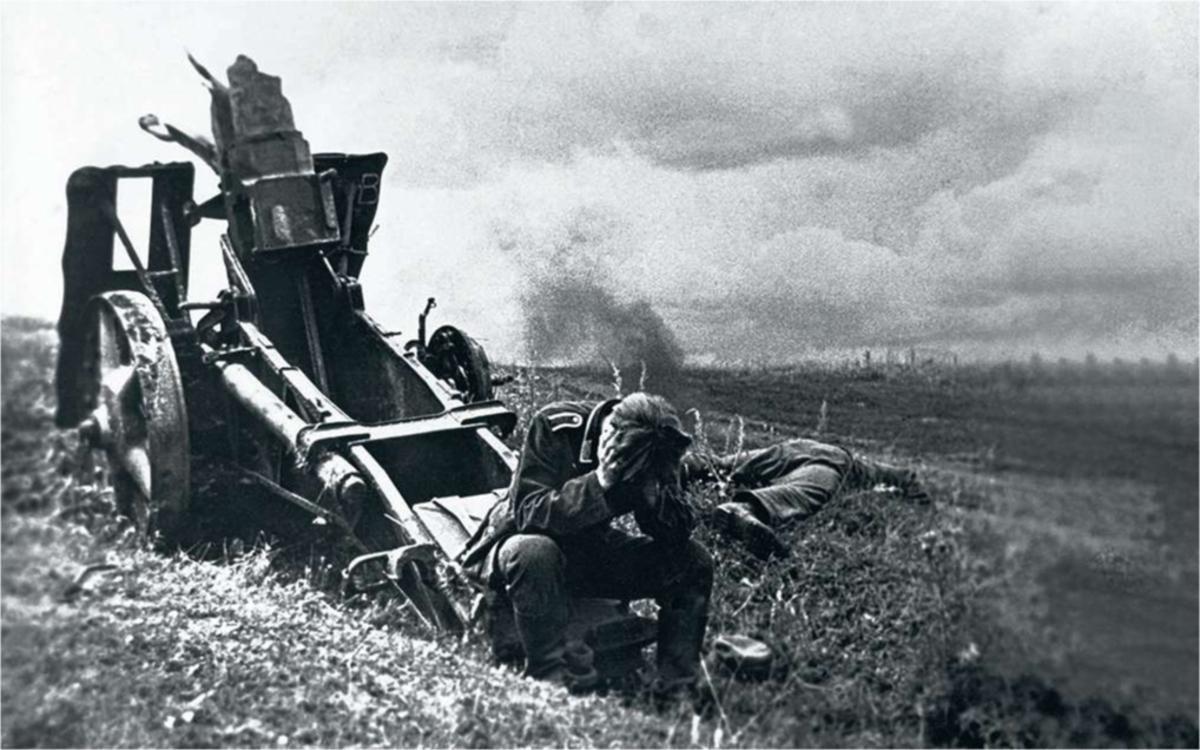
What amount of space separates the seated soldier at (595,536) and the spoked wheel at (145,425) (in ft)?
6.45

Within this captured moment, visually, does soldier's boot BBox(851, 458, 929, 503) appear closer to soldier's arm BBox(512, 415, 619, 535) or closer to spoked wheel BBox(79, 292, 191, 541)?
soldier's arm BBox(512, 415, 619, 535)

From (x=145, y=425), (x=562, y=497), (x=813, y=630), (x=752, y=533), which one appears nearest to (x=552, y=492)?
(x=562, y=497)

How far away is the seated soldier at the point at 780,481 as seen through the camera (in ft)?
19.9

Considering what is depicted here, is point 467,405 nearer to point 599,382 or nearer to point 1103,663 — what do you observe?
point 1103,663

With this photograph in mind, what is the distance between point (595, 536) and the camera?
489cm

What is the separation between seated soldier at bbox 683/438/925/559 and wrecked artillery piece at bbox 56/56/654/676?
3.75 feet

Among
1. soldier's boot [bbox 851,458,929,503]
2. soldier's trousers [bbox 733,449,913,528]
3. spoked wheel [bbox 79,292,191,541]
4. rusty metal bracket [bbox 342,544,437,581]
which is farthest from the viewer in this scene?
soldier's boot [bbox 851,458,929,503]

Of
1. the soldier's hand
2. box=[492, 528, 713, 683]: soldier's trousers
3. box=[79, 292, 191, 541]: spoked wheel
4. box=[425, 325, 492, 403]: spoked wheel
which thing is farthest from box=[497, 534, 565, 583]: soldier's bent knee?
box=[425, 325, 492, 403]: spoked wheel

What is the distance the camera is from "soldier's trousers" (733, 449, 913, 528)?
6289 millimetres

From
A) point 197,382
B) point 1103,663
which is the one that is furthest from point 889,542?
point 197,382

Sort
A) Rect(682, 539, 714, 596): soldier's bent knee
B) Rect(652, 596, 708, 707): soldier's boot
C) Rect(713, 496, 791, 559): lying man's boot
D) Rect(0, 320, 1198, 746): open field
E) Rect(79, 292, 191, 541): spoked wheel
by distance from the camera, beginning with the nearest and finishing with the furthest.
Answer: Rect(0, 320, 1198, 746): open field, Rect(652, 596, 708, 707): soldier's boot, Rect(682, 539, 714, 596): soldier's bent knee, Rect(713, 496, 791, 559): lying man's boot, Rect(79, 292, 191, 541): spoked wheel

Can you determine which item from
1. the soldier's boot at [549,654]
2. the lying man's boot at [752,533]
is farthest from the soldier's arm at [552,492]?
the lying man's boot at [752,533]

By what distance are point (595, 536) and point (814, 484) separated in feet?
6.67

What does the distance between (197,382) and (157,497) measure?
0.85 meters
